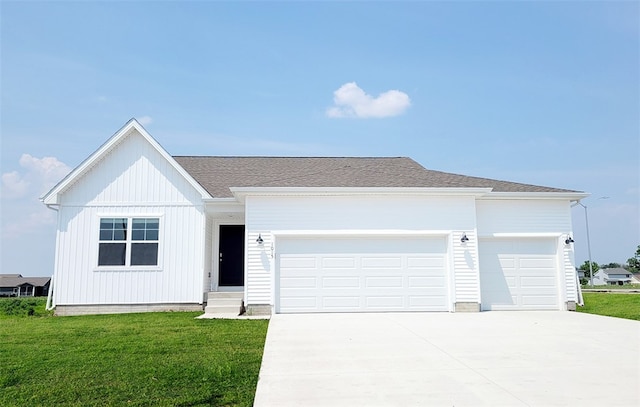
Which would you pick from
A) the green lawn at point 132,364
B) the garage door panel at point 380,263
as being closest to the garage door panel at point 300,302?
the garage door panel at point 380,263

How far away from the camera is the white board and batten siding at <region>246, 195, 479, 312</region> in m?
12.0

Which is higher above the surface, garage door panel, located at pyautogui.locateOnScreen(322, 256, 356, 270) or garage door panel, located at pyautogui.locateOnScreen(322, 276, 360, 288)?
garage door panel, located at pyautogui.locateOnScreen(322, 256, 356, 270)

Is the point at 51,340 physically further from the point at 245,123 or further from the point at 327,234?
the point at 245,123

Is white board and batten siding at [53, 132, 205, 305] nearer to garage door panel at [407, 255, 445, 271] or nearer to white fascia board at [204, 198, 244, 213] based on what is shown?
white fascia board at [204, 198, 244, 213]

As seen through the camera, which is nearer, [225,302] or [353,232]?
[353,232]

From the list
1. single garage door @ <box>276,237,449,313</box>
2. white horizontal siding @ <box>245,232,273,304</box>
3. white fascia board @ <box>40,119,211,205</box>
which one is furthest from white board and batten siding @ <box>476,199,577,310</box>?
white fascia board @ <box>40,119,211,205</box>

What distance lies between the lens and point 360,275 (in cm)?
1213

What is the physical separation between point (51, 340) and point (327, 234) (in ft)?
22.5

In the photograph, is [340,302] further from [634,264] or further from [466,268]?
[634,264]

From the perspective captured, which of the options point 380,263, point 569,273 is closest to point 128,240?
point 380,263

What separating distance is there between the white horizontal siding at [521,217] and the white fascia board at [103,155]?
335 inches

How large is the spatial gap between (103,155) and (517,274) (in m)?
13.2

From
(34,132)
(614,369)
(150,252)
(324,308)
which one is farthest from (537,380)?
(34,132)

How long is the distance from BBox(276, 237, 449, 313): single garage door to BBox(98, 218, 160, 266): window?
4225 mm
